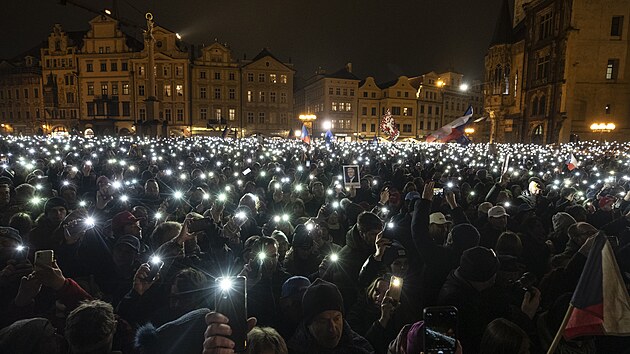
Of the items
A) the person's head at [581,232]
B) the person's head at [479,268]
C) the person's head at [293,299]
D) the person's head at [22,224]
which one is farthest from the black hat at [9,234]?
the person's head at [581,232]

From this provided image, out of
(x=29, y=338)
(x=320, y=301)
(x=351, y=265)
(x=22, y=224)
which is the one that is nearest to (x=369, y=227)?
(x=351, y=265)

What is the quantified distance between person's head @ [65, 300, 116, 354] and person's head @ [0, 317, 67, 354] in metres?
0.14

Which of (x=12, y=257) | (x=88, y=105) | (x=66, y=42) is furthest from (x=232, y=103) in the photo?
(x=12, y=257)

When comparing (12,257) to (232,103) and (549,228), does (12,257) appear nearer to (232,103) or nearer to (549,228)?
(549,228)

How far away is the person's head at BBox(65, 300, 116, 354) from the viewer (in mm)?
2439

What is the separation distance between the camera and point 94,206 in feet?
27.3

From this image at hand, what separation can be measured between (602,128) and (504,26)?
798 inches

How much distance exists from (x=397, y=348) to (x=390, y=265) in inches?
67.5

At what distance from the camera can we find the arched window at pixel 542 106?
152ft

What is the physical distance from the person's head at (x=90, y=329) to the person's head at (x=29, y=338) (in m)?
0.14

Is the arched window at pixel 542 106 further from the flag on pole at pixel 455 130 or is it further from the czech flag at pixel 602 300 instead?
the czech flag at pixel 602 300

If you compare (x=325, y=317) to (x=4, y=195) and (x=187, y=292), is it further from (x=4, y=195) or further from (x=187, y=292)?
(x=4, y=195)

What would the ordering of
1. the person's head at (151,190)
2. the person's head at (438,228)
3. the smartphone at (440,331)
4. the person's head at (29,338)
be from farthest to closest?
the person's head at (151,190), the person's head at (438,228), the person's head at (29,338), the smartphone at (440,331)

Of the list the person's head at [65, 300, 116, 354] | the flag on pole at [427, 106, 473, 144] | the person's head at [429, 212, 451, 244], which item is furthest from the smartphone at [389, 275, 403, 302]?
the flag on pole at [427, 106, 473, 144]
